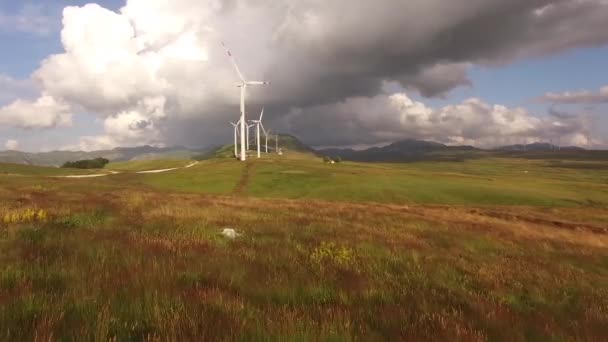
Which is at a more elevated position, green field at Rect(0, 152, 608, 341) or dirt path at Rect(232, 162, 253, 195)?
green field at Rect(0, 152, 608, 341)

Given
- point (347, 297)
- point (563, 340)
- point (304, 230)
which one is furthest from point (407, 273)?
point (304, 230)

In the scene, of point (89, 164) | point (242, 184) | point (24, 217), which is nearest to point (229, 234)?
point (24, 217)

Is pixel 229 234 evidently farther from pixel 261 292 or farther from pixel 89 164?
pixel 89 164

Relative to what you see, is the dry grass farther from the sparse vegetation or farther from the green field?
the sparse vegetation

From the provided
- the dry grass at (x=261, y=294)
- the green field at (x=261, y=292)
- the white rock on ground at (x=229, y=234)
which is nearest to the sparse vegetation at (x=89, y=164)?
the green field at (x=261, y=292)

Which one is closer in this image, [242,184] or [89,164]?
[242,184]

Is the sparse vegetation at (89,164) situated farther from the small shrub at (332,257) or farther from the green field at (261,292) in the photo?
the small shrub at (332,257)

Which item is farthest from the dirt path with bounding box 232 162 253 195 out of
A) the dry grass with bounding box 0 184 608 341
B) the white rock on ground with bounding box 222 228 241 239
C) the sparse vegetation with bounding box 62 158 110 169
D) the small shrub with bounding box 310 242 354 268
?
the sparse vegetation with bounding box 62 158 110 169

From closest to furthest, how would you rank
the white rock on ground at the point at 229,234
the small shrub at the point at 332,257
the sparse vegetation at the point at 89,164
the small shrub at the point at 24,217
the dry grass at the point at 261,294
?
the dry grass at the point at 261,294 → the small shrub at the point at 332,257 → the small shrub at the point at 24,217 → the white rock on ground at the point at 229,234 → the sparse vegetation at the point at 89,164

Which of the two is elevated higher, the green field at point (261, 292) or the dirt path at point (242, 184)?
the green field at point (261, 292)

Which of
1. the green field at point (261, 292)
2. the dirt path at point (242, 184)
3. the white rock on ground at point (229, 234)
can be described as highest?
the green field at point (261, 292)

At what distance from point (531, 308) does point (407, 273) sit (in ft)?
8.83

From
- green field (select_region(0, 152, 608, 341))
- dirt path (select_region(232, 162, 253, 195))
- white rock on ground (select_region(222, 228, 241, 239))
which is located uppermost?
green field (select_region(0, 152, 608, 341))

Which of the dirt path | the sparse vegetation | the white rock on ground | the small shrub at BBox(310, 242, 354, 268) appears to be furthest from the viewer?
the sparse vegetation
